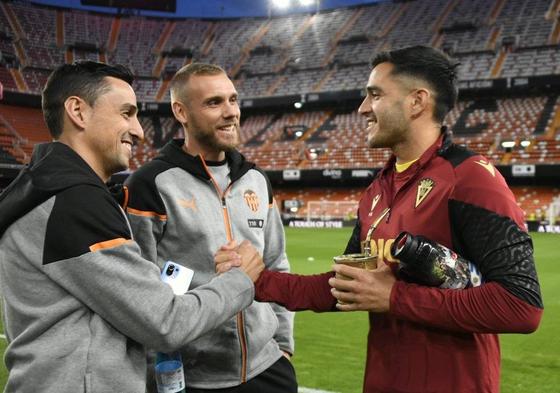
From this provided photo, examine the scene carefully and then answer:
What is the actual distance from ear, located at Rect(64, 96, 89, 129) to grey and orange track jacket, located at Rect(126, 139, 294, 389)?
714mm

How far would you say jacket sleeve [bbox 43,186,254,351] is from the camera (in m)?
1.79

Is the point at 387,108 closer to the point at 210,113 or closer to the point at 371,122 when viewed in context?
the point at 371,122

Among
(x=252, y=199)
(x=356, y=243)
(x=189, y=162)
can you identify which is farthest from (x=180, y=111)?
(x=356, y=243)

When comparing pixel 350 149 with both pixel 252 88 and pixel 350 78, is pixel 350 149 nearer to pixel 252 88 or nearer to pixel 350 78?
pixel 350 78

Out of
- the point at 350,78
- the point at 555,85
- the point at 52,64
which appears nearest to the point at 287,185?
the point at 350,78

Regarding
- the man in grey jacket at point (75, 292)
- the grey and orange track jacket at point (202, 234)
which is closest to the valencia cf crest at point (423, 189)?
the man in grey jacket at point (75, 292)

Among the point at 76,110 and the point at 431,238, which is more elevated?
the point at 76,110

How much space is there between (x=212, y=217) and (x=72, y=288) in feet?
3.76

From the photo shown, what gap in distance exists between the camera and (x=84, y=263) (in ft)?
5.86

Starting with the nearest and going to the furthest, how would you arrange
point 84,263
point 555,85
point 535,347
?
point 84,263, point 535,347, point 555,85

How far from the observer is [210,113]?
10.2 ft

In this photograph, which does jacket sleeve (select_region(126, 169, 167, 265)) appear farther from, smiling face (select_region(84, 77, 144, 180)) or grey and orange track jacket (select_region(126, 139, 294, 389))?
smiling face (select_region(84, 77, 144, 180))

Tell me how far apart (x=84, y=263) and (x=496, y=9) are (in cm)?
4481

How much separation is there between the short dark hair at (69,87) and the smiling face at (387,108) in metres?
1.20
